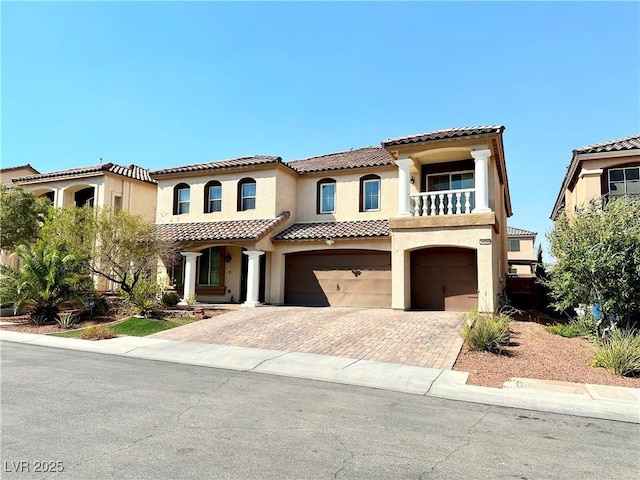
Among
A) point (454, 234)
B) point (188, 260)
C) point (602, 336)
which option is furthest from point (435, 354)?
point (188, 260)

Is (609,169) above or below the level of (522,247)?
above

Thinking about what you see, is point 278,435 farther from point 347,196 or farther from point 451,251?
point 347,196

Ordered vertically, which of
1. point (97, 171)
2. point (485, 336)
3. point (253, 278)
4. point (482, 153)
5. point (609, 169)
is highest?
point (97, 171)

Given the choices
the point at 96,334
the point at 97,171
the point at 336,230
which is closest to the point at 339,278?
the point at 336,230

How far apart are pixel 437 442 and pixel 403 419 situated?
1.00 metres

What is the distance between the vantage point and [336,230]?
20250 mm

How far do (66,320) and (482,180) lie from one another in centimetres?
1526

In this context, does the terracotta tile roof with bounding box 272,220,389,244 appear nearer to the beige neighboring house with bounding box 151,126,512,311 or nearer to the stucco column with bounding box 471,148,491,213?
the beige neighboring house with bounding box 151,126,512,311

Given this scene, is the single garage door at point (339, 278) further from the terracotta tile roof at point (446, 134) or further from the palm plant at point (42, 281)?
the palm plant at point (42, 281)

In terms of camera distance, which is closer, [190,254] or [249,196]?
[190,254]

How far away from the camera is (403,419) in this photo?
21.3 feet

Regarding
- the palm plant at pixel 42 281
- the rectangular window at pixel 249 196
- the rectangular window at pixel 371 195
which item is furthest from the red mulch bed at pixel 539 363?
the palm plant at pixel 42 281

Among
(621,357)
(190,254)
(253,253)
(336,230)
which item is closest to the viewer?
(621,357)

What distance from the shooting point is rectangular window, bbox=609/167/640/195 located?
1689 centimetres
